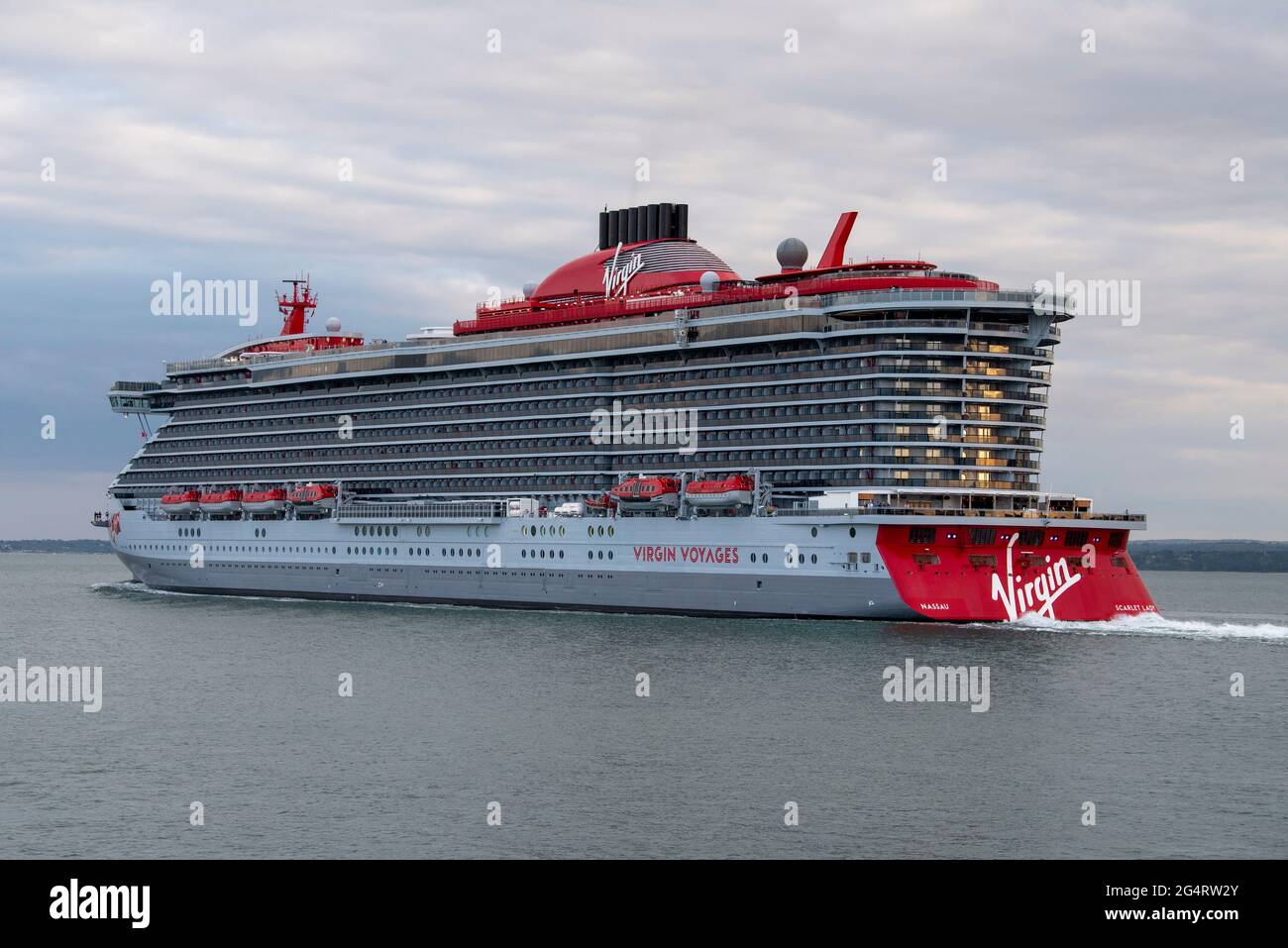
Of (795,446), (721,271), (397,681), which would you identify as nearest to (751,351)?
(795,446)

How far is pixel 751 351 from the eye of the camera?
6950 centimetres

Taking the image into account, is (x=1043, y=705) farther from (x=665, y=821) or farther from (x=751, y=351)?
(x=751, y=351)

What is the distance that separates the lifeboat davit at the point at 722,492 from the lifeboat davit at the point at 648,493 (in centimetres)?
149

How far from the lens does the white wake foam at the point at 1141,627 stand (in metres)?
58.8

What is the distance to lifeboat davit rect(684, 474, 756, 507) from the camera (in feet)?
212

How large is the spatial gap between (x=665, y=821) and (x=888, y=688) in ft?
54.0
